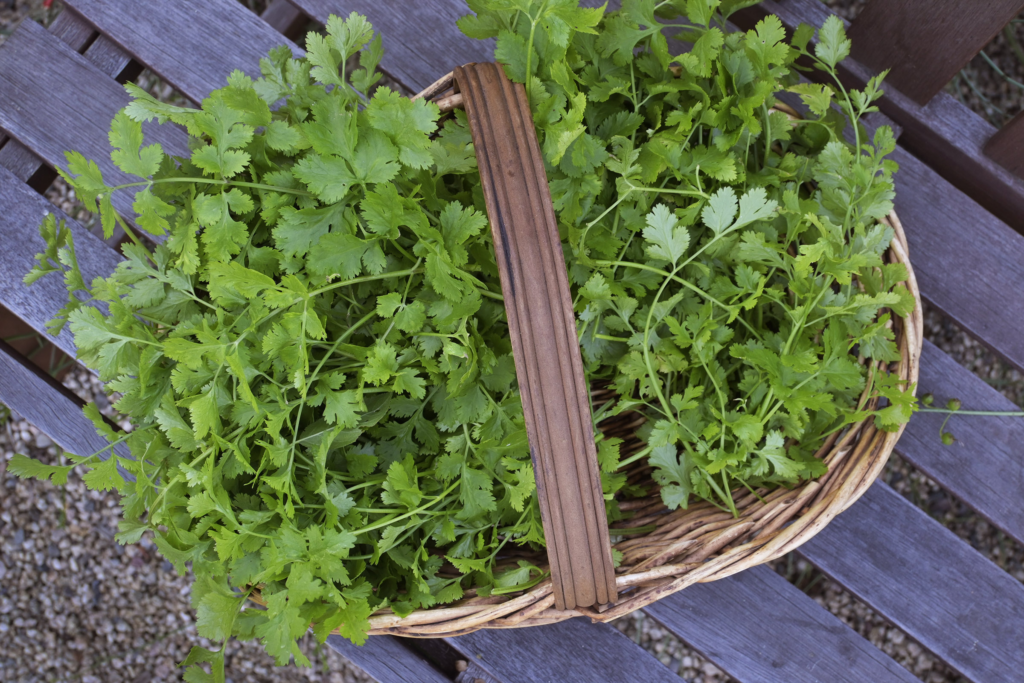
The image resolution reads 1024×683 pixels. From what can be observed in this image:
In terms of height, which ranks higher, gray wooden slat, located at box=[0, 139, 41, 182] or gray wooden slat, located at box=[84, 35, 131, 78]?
gray wooden slat, located at box=[84, 35, 131, 78]

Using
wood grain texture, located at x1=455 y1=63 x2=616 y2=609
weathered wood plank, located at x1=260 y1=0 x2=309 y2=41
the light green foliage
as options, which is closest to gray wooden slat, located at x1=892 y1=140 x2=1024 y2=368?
the light green foliage

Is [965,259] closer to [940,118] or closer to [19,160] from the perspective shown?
[940,118]

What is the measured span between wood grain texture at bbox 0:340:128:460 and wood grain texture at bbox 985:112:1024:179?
5.24ft

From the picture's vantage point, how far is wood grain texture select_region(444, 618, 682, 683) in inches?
45.4

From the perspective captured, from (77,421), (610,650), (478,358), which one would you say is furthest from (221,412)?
(610,650)

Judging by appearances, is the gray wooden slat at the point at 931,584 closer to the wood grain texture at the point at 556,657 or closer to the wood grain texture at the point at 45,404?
the wood grain texture at the point at 556,657

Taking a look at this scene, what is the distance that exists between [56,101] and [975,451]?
1.71 metres

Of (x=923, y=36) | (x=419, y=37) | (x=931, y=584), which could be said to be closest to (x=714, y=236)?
(x=923, y=36)

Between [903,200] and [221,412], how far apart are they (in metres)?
1.15

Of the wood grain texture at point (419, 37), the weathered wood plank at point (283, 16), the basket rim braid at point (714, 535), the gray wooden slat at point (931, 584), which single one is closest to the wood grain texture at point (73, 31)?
the weathered wood plank at point (283, 16)

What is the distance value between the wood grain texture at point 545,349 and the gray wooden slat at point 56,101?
700 millimetres

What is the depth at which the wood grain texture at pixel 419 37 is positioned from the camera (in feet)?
3.80

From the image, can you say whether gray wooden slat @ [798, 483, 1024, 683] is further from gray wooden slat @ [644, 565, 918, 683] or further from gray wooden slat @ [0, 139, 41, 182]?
gray wooden slat @ [0, 139, 41, 182]

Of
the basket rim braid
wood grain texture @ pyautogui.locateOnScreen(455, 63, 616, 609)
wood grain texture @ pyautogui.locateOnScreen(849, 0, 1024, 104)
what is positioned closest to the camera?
wood grain texture @ pyautogui.locateOnScreen(455, 63, 616, 609)
